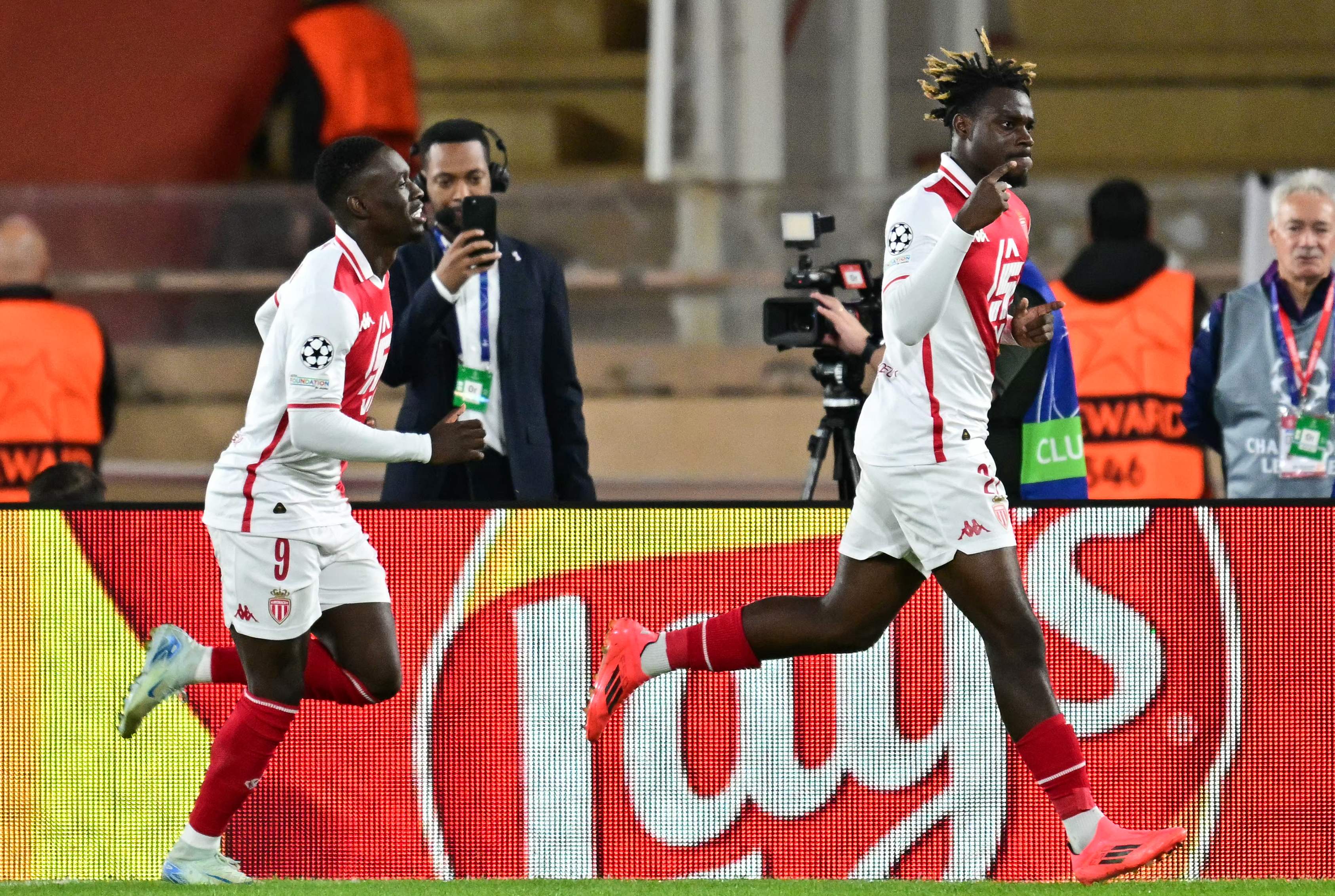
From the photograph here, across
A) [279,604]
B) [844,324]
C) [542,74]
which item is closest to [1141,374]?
[844,324]

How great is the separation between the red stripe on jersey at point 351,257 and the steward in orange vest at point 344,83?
672 centimetres

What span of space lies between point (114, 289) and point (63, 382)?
3418mm

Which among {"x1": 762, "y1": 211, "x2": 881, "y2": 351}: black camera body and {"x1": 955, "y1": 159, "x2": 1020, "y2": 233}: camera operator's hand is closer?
{"x1": 955, "y1": 159, "x2": 1020, "y2": 233}: camera operator's hand

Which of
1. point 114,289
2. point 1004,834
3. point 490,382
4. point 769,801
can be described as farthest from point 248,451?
point 114,289

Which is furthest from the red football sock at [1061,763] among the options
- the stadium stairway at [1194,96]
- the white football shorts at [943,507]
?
the stadium stairway at [1194,96]

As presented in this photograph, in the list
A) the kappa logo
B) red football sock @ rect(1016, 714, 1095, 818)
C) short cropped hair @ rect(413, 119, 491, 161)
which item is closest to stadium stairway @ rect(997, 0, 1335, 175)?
short cropped hair @ rect(413, 119, 491, 161)

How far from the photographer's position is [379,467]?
428 inches

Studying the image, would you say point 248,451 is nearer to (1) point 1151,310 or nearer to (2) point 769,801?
(2) point 769,801

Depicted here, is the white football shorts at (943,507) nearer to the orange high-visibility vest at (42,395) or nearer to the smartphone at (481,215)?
the smartphone at (481,215)

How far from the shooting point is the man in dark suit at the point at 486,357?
5547 millimetres

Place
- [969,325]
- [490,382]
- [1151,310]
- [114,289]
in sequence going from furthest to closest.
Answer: [114,289]
[1151,310]
[490,382]
[969,325]

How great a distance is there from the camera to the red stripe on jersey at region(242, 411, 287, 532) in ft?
14.9

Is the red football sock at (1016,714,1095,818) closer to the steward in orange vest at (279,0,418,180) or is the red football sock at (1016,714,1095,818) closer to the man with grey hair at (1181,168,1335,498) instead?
the man with grey hair at (1181,168,1335,498)

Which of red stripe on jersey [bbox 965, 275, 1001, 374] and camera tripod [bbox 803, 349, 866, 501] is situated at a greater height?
red stripe on jersey [bbox 965, 275, 1001, 374]
